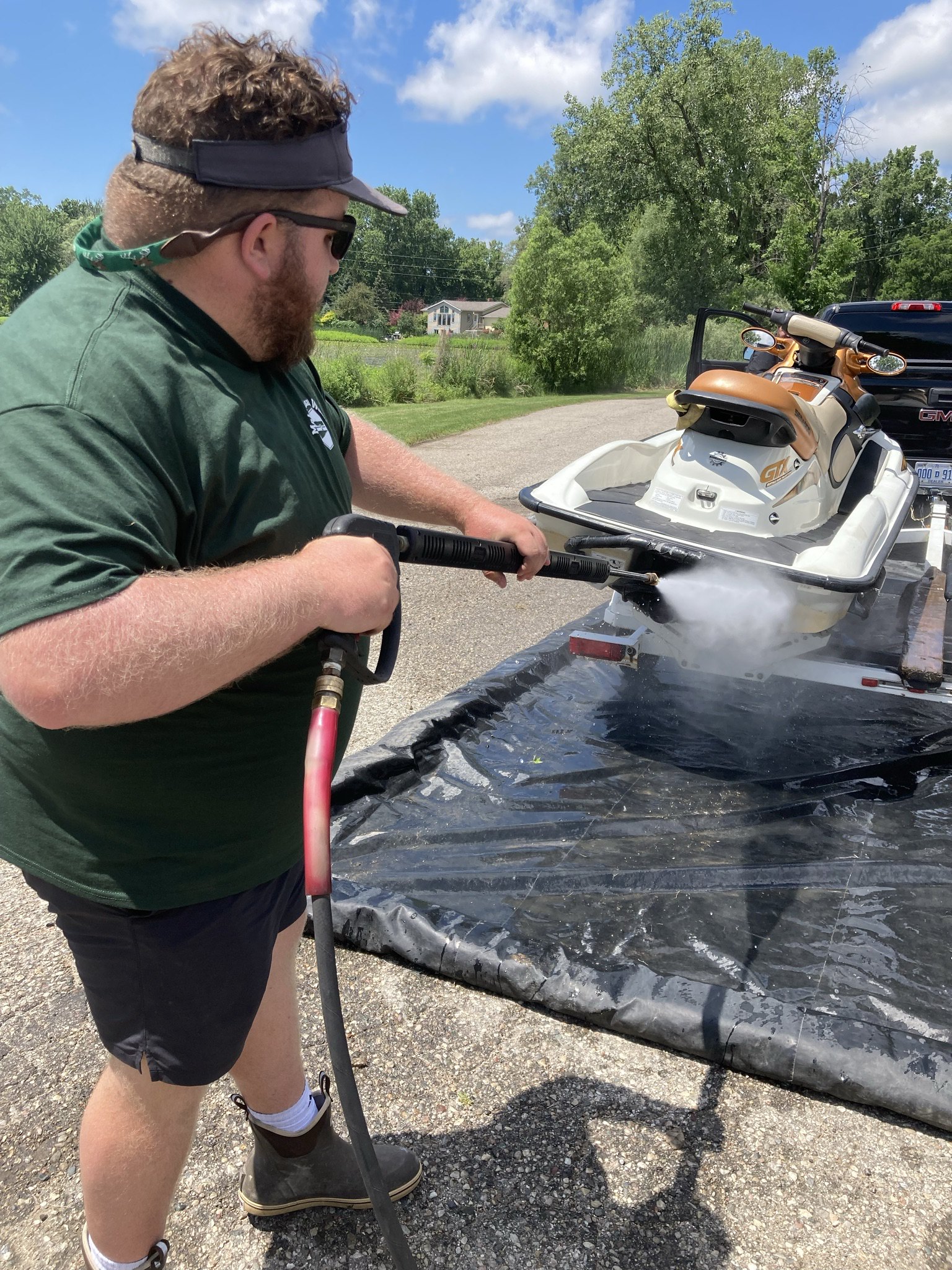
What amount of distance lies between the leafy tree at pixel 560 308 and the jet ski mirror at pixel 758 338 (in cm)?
2231

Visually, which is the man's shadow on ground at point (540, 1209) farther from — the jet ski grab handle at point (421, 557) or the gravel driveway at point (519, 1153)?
the jet ski grab handle at point (421, 557)

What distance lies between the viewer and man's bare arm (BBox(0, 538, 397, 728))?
1018 millimetres

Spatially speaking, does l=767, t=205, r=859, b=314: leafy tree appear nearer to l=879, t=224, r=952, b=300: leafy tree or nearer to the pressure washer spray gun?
l=879, t=224, r=952, b=300: leafy tree

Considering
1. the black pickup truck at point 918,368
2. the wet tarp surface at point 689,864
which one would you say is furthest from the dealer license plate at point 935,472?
the wet tarp surface at point 689,864

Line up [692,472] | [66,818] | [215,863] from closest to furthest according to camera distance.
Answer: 1. [66,818]
2. [215,863]
3. [692,472]

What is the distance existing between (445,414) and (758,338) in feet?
40.7

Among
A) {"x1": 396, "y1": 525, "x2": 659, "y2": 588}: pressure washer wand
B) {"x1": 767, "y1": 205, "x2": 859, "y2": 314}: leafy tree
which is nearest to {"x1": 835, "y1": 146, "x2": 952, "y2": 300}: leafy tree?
{"x1": 767, "y1": 205, "x2": 859, "y2": 314}: leafy tree

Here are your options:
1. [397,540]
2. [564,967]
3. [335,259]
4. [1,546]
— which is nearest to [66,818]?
[1,546]

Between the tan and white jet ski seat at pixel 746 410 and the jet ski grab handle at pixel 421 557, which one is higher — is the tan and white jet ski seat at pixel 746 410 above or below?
above

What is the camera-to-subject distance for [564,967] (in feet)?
7.93

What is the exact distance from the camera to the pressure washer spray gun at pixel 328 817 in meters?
1.10

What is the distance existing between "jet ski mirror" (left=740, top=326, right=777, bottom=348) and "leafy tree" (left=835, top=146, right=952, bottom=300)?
2102 inches

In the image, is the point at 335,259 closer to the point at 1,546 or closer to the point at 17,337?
the point at 17,337

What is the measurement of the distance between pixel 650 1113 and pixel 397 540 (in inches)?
61.1
